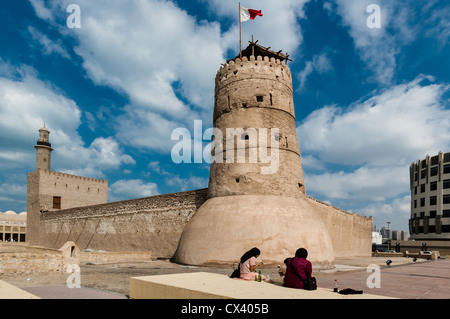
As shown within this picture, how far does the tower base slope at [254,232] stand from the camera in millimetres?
13250

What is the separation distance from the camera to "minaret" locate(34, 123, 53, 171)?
34781 millimetres

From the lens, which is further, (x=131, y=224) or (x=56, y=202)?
(x=56, y=202)

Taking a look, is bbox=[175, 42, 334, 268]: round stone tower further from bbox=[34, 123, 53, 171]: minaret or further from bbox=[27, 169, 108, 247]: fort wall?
bbox=[34, 123, 53, 171]: minaret

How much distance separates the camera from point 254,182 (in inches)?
601

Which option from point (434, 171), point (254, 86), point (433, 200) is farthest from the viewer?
point (434, 171)

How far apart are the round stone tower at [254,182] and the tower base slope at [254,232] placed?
40 mm

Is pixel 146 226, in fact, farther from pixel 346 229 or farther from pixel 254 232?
pixel 346 229

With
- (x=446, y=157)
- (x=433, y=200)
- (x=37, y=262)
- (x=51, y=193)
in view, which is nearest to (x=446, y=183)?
(x=433, y=200)

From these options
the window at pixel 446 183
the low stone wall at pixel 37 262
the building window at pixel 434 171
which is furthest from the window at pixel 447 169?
the low stone wall at pixel 37 262

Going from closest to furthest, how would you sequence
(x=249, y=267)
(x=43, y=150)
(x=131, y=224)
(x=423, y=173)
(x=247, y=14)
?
(x=249, y=267) < (x=247, y=14) < (x=131, y=224) < (x=43, y=150) < (x=423, y=173)

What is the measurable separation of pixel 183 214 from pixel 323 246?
8365 mm

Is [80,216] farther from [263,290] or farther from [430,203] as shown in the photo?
[430,203]

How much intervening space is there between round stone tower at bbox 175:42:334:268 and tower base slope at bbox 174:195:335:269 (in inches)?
1.6

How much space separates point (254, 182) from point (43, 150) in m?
29.0
